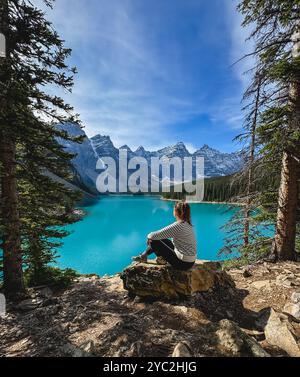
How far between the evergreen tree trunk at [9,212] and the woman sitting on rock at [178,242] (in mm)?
3643

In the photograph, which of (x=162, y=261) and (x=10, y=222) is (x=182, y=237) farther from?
(x=10, y=222)

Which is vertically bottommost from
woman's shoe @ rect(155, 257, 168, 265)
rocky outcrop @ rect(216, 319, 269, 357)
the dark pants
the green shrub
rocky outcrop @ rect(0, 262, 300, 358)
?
the green shrub

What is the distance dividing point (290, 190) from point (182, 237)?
355 centimetres

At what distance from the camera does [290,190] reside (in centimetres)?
575

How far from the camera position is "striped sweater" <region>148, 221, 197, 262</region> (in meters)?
4.27

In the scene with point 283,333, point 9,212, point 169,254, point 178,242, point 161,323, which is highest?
point 9,212

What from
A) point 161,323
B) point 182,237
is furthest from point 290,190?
point 161,323

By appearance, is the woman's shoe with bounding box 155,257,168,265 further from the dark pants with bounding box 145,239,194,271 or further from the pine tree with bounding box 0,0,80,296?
the pine tree with bounding box 0,0,80,296

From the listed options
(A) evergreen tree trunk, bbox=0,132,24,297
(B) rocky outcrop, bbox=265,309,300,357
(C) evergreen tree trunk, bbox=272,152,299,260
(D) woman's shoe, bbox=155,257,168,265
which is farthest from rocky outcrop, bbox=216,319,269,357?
(A) evergreen tree trunk, bbox=0,132,24,297

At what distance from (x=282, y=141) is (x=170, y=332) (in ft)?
15.5

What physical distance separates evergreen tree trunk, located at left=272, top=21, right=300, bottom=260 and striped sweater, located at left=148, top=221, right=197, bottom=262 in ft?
Result: 10.6

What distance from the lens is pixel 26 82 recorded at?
582 centimetres
